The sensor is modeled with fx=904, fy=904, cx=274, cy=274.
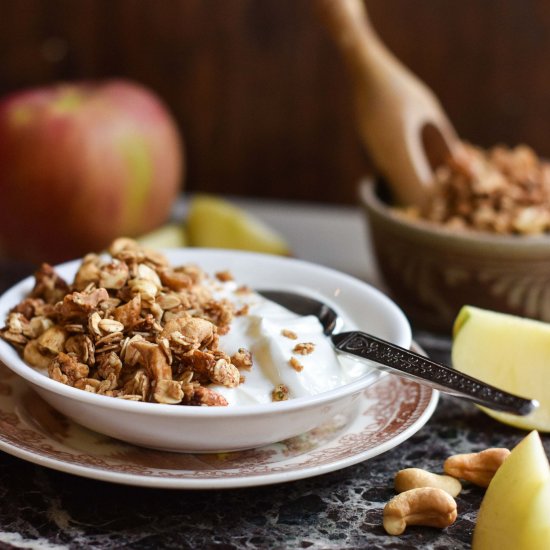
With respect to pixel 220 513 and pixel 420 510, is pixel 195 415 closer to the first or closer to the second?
pixel 220 513

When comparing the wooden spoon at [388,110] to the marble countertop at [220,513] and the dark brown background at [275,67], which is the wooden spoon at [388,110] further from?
the marble countertop at [220,513]

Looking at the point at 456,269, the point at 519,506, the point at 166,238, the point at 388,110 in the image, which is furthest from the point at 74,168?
the point at 519,506

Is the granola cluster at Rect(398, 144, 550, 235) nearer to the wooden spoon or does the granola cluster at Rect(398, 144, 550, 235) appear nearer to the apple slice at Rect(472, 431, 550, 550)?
the wooden spoon

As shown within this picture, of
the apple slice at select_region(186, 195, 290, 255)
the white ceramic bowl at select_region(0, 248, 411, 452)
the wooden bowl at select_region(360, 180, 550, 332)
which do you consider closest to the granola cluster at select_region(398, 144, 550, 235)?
the wooden bowl at select_region(360, 180, 550, 332)

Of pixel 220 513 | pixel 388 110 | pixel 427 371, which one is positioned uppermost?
pixel 388 110

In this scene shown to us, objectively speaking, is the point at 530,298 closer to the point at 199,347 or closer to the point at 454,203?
the point at 454,203

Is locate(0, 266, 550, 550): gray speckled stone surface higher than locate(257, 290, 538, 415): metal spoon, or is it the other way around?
locate(257, 290, 538, 415): metal spoon
